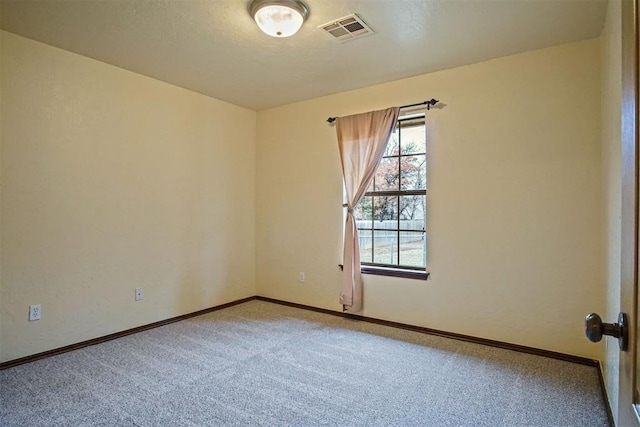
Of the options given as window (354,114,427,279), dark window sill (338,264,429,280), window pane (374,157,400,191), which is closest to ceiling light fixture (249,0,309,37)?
window (354,114,427,279)

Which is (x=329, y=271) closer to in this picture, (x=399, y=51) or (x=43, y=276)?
(x=399, y=51)

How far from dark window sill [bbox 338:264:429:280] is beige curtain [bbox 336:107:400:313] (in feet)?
0.37

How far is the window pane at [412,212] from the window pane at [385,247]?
16 centimetres

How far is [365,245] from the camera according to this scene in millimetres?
3996

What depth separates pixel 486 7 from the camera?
232 cm

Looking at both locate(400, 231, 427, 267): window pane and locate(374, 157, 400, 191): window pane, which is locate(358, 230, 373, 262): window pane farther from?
locate(374, 157, 400, 191): window pane

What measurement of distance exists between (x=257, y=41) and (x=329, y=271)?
8.25 ft

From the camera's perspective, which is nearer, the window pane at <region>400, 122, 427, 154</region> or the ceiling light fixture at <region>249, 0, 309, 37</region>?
the ceiling light fixture at <region>249, 0, 309, 37</region>

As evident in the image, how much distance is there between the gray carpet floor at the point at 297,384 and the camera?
203cm

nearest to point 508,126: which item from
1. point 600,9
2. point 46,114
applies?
point 600,9

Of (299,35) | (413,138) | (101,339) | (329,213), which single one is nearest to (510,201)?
(413,138)

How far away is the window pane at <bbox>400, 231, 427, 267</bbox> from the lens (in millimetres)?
3584

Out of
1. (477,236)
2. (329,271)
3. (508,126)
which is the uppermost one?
(508,126)

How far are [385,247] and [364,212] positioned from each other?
46cm
